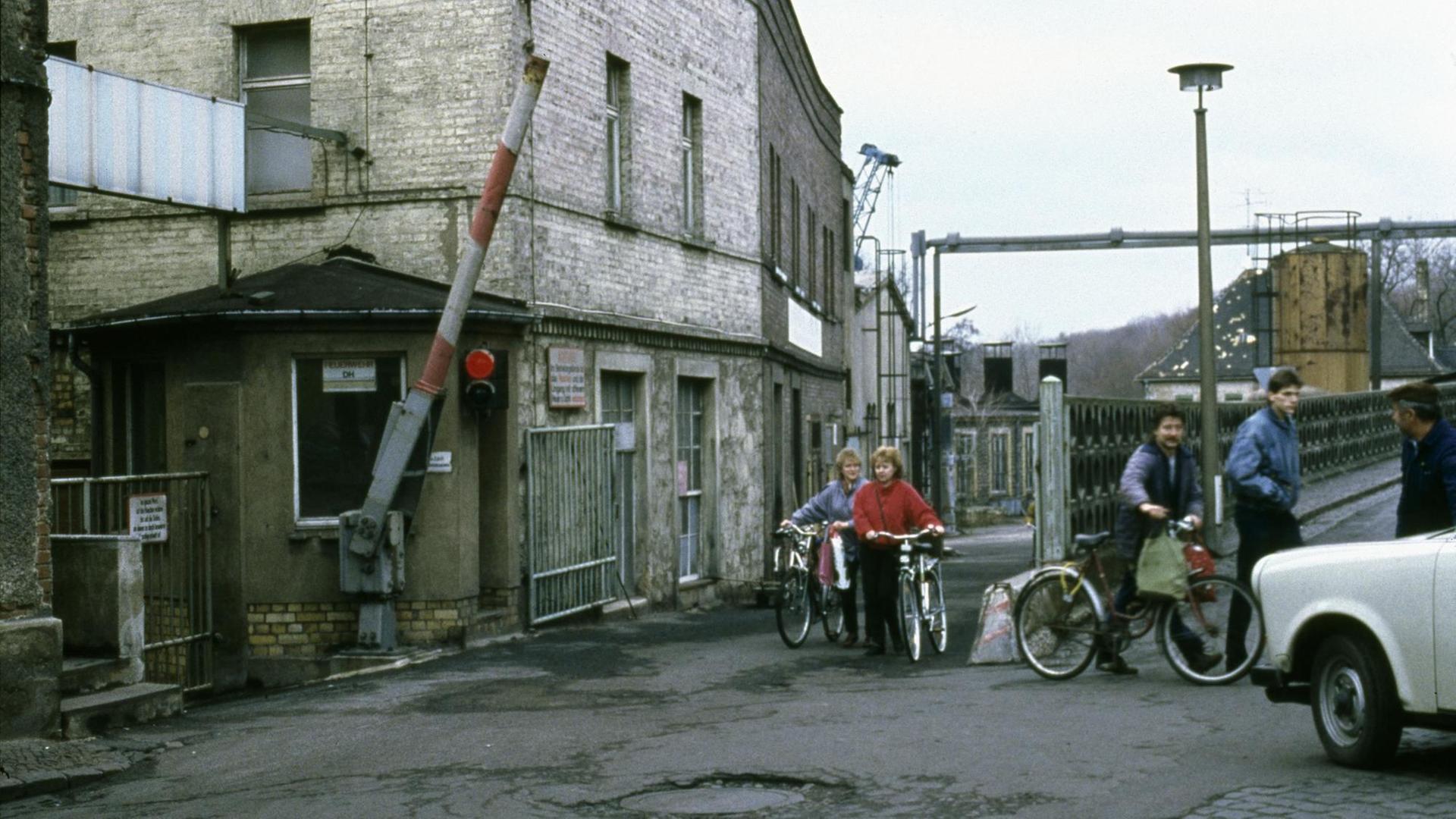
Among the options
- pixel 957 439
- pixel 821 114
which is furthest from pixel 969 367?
pixel 821 114

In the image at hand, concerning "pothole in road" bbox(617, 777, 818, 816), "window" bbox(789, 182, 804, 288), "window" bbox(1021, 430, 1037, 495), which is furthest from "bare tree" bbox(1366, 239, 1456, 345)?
"pothole in road" bbox(617, 777, 818, 816)

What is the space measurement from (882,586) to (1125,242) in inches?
1276

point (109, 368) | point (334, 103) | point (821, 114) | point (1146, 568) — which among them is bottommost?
point (1146, 568)

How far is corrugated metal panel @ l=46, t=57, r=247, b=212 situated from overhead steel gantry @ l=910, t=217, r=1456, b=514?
29.4m

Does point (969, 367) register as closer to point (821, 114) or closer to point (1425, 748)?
point (821, 114)

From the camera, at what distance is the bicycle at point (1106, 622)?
1116 centimetres

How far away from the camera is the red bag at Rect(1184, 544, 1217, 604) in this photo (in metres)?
11.2

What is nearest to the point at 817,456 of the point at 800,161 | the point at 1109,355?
the point at 800,161

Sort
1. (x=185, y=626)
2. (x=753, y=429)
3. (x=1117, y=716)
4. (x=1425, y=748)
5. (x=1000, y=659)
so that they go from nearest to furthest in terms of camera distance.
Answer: (x=1425, y=748) → (x=1117, y=716) → (x=1000, y=659) → (x=185, y=626) → (x=753, y=429)

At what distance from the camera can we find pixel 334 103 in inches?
682

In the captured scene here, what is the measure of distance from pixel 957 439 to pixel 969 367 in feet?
77.0

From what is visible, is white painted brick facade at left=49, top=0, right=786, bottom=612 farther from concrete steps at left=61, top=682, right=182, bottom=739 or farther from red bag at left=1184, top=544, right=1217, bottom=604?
red bag at left=1184, top=544, right=1217, bottom=604

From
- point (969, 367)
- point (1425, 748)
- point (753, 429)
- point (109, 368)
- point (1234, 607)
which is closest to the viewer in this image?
point (1425, 748)

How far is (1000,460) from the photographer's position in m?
84.6
